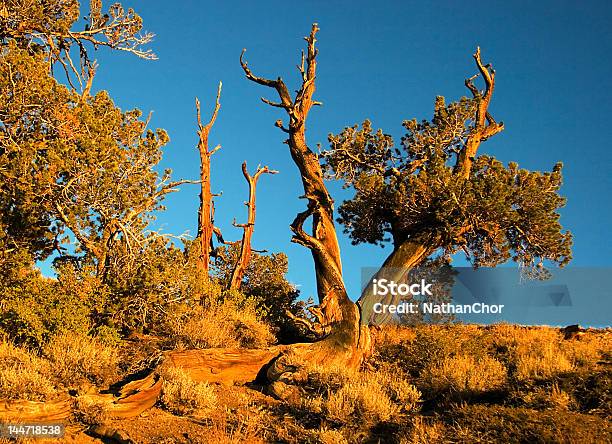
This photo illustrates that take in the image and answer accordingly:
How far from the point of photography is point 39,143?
1459cm

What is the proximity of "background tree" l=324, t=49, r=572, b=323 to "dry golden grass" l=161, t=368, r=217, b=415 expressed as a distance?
6.11m

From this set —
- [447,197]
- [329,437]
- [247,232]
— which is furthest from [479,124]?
[329,437]

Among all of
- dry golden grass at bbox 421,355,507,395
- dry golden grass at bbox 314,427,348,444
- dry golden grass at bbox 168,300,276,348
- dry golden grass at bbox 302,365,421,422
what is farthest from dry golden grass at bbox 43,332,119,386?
dry golden grass at bbox 421,355,507,395

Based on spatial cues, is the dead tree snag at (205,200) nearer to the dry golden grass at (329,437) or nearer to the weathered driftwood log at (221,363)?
the weathered driftwood log at (221,363)

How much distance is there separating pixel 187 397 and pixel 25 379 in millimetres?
3212

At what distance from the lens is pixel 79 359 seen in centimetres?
1288

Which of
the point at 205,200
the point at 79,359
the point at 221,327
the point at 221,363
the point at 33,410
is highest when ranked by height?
the point at 205,200

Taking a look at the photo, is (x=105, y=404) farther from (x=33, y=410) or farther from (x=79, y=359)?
(x=79, y=359)

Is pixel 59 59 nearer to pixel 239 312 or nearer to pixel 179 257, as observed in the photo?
pixel 179 257

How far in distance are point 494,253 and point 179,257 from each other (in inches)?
395

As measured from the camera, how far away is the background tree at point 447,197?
53.7 ft

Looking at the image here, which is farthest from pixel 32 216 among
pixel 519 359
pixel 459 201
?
pixel 519 359

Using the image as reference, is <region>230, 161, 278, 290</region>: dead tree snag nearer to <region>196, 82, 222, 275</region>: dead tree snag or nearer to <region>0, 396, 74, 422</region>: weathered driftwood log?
<region>196, 82, 222, 275</region>: dead tree snag

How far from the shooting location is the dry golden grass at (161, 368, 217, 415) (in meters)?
11.3
